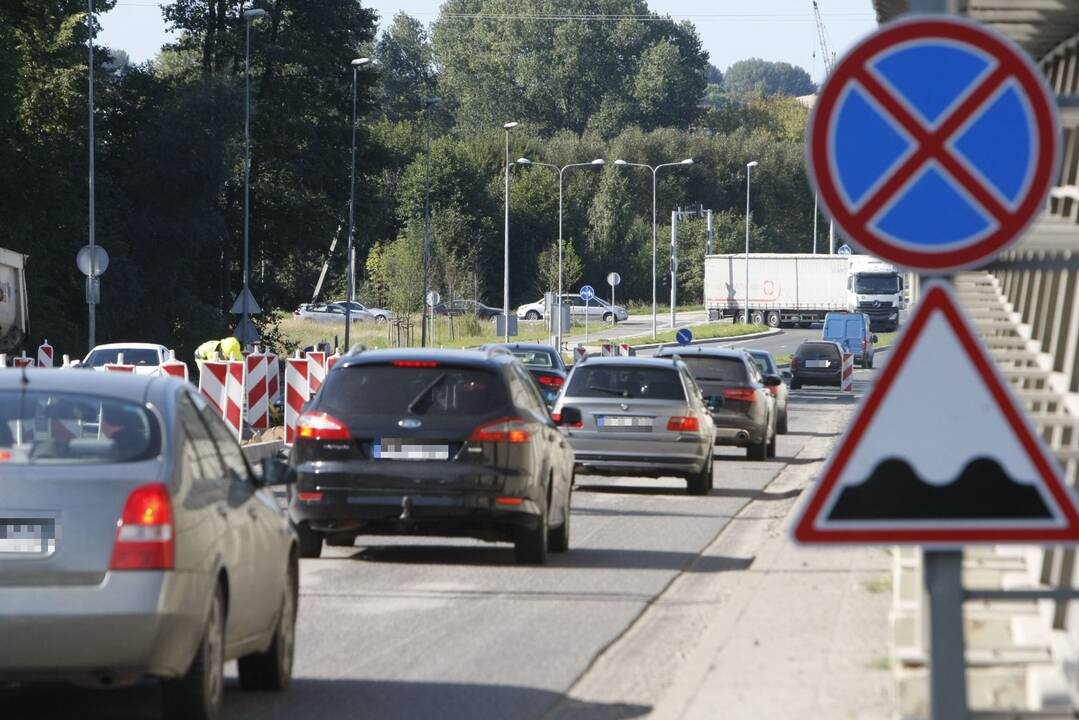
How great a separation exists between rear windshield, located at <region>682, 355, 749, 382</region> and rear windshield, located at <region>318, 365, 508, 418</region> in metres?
14.6

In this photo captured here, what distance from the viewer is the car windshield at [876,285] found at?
286 ft

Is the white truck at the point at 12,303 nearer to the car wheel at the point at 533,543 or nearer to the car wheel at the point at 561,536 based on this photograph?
the car wheel at the point at 561,536

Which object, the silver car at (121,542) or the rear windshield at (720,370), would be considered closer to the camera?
the silver car at (121,542)

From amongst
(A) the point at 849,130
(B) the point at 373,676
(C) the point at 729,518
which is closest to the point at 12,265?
(C) the point at 729,518

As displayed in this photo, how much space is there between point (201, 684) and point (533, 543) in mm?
6723

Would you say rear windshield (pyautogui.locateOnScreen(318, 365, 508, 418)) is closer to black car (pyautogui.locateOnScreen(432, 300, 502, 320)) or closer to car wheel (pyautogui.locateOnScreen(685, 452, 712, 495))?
car wheel (pyautogui.locateOnScreen(685, 452, 712, 495))

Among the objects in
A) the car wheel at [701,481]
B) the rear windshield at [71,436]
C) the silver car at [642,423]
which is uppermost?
the rear windshield at [71,436]

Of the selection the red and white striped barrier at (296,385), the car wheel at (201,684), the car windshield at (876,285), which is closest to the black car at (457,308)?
A: the car windshield at (876,285)

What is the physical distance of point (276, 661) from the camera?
9.08 m

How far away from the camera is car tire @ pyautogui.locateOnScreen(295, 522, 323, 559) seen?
48.1 feet

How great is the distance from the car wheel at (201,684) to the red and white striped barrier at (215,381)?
684 inches

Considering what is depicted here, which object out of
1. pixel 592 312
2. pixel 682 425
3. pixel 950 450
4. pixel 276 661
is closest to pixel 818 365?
pixel 682 425

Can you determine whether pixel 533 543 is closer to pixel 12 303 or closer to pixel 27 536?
pixel 27 536

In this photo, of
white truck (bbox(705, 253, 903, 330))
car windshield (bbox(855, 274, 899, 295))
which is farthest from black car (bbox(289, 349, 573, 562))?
white truck (bbox(705, 253, 903, 330))
